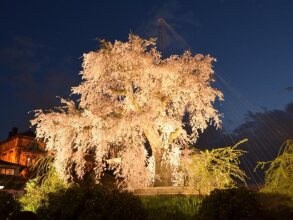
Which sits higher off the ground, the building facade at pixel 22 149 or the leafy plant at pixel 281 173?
the building facade at pixel 22 149

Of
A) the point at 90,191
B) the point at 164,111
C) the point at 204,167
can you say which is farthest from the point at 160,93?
the point at 90,191

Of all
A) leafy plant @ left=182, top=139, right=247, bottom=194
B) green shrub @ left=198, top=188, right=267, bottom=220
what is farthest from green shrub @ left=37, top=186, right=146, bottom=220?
leafy plant @ left=182, top=139, right=247, bottom=194

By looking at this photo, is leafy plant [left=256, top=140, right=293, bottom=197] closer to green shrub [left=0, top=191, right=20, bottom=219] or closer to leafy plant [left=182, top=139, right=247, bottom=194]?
leafy plant [left=182, top=139, right=247, bottom=194]

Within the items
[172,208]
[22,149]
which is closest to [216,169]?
[172,208]

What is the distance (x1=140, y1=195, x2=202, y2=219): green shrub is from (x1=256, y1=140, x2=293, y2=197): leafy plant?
7.33 feet

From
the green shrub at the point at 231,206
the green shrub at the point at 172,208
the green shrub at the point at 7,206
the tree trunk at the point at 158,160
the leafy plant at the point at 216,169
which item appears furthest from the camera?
the tree trunk at the point at 158,160

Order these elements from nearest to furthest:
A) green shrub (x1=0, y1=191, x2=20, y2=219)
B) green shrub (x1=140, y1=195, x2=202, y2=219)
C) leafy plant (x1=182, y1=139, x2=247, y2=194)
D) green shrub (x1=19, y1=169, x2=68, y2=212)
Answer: green shrub (x1=140, y1=195, x2=202, y2=219) → green shrub (x1=0, y1=191, x2=20, y2=219) → leafy plant (x1=182, y1=139, x2=247, y2=194) → green shrub (x1=19, y1=169, x2=68, y2=212)

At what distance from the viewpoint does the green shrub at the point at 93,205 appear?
10195 millimetres

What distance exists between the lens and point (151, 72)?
18844mm

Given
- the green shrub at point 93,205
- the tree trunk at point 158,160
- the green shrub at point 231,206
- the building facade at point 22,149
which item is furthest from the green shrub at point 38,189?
the building facade at point 22,149

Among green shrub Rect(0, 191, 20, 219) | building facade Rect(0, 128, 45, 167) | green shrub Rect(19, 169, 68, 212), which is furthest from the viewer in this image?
building facade Rect(0, 128, 45, 167)

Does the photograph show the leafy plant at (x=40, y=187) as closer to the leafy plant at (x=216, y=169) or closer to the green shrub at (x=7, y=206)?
the green shrub at (x=7, y=206)

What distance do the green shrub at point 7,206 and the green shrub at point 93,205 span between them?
163 centimetres

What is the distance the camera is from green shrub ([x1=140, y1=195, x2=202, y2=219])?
11344 mm
